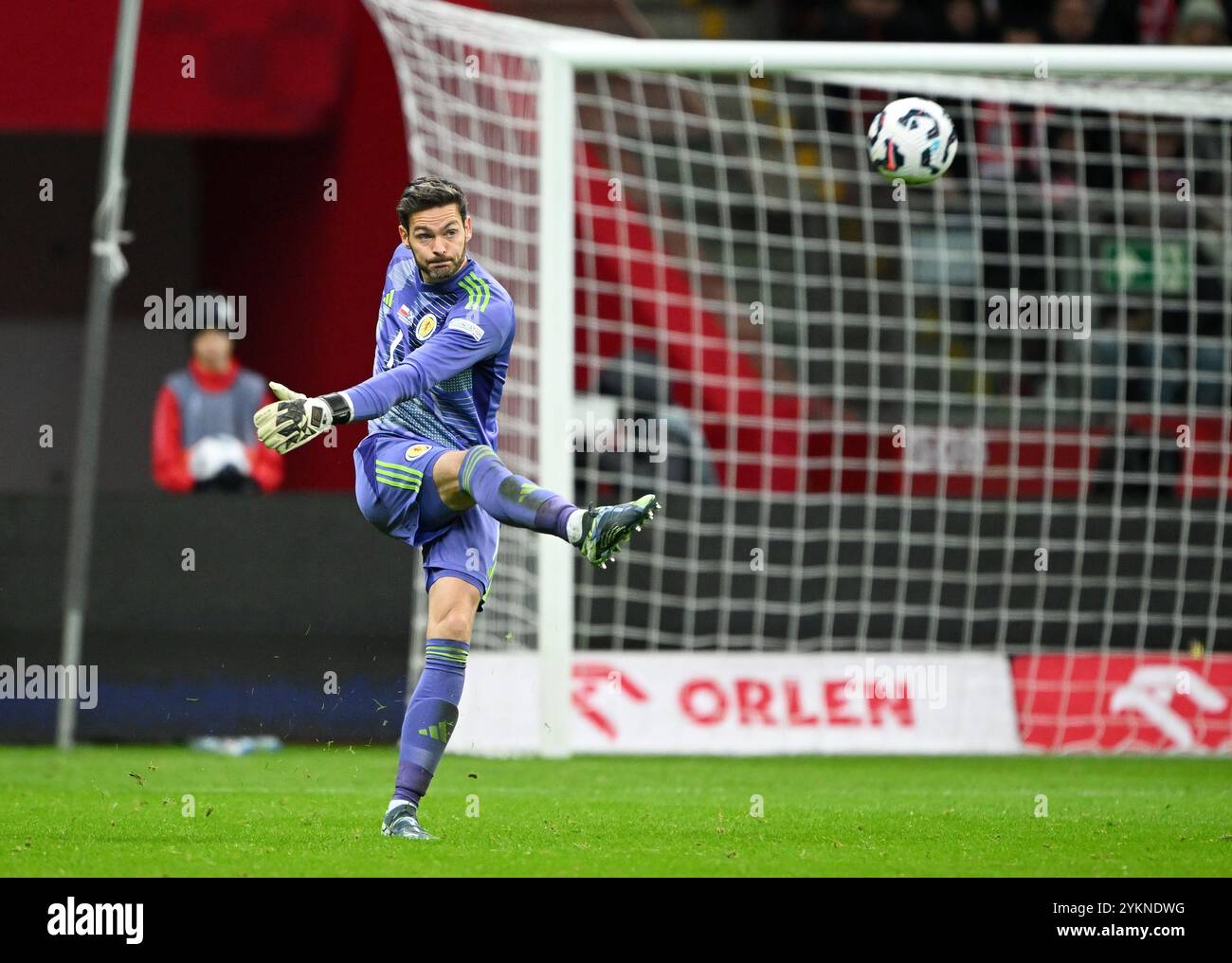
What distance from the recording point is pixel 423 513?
6.34 m

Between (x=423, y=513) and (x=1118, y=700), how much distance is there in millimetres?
5631

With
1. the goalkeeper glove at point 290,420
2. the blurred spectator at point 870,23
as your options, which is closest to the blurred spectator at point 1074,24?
the blurred spectator at point 870,23

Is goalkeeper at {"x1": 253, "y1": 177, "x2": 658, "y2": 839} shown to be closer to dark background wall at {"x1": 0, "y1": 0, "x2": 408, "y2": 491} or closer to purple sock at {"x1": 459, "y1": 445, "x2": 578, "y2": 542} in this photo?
purple sock at {"x1": 459, "y1": 445, "x2": 578, "y2": 542}

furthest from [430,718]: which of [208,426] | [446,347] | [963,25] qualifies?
[963,25]

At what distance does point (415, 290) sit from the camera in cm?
643

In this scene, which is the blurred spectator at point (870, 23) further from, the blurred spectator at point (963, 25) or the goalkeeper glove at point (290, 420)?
the goalkeeper glove at point (290, 420)

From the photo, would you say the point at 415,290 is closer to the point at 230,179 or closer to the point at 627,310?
the point at 627,310

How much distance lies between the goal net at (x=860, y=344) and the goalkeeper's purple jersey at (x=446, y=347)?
3428 millimetres

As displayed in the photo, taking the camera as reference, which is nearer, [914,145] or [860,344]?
[914,145]

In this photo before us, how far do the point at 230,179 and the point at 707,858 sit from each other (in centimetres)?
949

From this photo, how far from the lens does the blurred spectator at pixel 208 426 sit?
10984mm

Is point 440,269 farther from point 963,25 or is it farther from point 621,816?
point 963,25

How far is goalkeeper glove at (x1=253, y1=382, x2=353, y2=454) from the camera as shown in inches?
224

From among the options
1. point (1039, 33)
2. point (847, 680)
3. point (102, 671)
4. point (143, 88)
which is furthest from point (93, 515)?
point (1039, 33)
